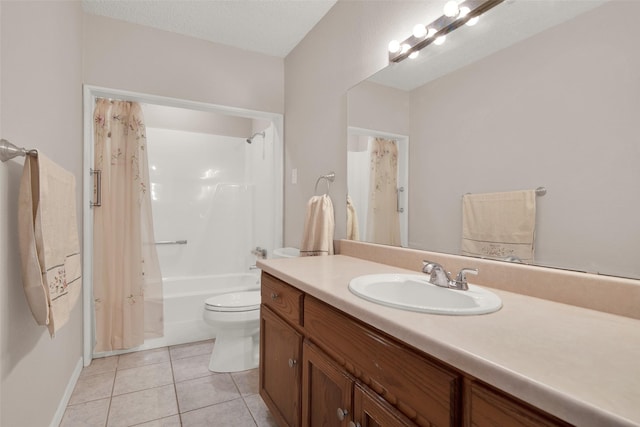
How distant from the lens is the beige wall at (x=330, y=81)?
1.64 meters

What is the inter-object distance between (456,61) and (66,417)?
2.54m

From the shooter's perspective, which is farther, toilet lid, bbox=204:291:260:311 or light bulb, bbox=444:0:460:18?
toilet lid, bbox=204:291:260:311

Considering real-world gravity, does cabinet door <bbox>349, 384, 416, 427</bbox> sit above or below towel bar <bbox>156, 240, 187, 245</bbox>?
below

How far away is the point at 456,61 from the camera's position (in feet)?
4.18

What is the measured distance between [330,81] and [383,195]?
949 millimetres

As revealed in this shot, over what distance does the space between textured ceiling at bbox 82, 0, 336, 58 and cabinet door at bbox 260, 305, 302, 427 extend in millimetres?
1940

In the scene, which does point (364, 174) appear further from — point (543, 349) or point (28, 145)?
point (28, 145)

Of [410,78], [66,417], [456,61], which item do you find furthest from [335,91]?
[66,417]

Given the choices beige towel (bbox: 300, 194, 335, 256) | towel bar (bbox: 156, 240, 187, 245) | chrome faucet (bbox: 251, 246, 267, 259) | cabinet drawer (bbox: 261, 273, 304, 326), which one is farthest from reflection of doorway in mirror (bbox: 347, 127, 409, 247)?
towel bar (bbox: 156, 240, 187, 245)

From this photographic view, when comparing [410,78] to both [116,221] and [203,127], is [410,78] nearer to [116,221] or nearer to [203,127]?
[116,221]

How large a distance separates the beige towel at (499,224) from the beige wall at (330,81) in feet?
2.85

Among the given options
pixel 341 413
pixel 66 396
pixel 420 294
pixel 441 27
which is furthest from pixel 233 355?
pixel 441 27

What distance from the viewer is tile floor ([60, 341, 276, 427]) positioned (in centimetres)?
157

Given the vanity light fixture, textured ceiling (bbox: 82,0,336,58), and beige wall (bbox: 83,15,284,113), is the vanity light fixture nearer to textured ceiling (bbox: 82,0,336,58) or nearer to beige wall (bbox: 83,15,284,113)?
textured ceiling (bbox: 82,0,336,58)
